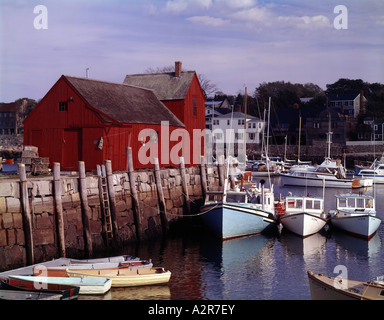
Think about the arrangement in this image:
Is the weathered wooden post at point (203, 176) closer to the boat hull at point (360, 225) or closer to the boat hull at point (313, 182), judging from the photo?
the boat hull at point (360, 225)

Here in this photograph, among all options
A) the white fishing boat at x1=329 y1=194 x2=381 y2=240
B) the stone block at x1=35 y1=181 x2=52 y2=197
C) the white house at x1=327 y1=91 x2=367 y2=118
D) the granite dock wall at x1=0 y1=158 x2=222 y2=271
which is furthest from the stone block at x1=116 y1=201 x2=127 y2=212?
the white house at x1=327 y1=91 x2=367 y2=118

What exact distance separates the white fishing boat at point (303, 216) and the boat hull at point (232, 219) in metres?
1.56

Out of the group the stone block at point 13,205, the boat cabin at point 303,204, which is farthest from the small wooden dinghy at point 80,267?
the boat cabin at point 303,204

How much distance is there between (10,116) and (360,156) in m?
88.3

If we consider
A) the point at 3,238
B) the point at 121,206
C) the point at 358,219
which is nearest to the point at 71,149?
the point at 121,206

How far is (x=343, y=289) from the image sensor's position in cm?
1777

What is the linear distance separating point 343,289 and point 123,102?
2249 centimetres

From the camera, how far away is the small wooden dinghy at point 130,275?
21.2 metres

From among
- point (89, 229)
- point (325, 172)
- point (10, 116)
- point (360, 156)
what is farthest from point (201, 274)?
point (10, 116)

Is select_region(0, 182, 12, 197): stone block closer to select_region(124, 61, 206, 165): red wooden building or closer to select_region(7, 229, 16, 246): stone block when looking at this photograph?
select_region(7, 229, 16, 246): stone block

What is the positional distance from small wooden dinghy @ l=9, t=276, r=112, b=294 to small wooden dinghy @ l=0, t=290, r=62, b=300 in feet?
2.20

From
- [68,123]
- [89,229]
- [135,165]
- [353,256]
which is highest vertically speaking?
[68,123]

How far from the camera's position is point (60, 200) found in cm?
2391

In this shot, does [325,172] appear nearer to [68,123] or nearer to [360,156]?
[360,156]
